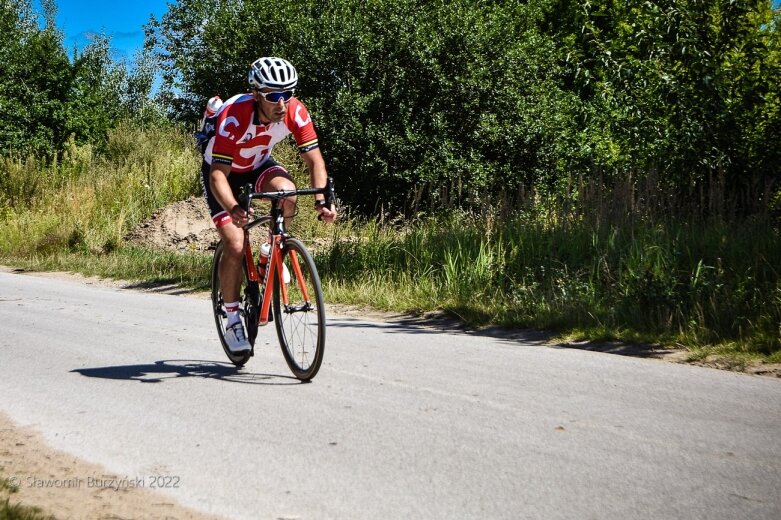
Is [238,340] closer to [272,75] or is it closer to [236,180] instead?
[236,180]

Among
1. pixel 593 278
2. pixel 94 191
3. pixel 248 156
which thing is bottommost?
pixel 593 278

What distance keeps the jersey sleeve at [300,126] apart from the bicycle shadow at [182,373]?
1641mm

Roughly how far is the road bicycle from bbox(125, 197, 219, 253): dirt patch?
12.2m

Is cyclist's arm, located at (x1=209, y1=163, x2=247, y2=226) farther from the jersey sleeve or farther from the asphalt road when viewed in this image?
the asphalt road

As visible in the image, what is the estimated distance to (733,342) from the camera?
7543 mm

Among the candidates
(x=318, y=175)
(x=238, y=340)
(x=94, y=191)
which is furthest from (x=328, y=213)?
(x=94, y=191)

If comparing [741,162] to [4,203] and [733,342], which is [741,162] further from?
[4,203]

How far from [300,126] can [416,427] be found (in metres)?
2.55

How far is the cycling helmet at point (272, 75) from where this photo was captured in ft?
20.7

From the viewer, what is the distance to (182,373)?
699cm

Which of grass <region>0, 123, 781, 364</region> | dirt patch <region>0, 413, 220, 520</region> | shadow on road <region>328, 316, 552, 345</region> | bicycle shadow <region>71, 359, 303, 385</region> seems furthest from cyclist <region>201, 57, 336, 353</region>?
grass <region>0, 123, 781, 364</region>

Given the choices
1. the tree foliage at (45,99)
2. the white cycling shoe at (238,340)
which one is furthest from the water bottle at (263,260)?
the tree foliage at (45,99)

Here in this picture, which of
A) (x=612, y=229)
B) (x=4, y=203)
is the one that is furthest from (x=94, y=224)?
(x=612, y=229)

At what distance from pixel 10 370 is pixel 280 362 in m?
2.03
